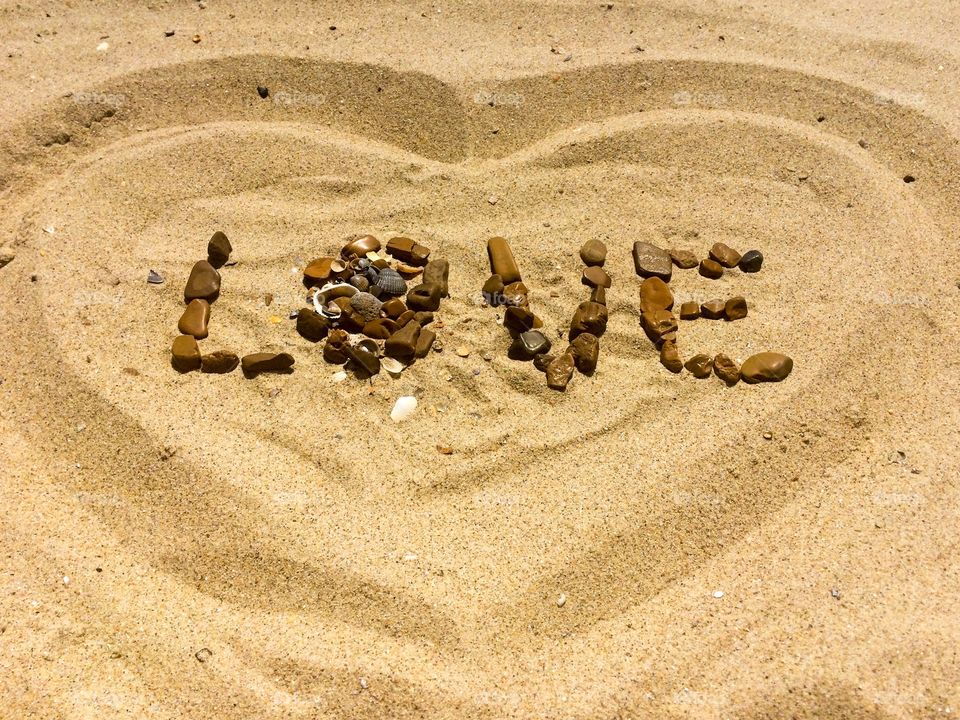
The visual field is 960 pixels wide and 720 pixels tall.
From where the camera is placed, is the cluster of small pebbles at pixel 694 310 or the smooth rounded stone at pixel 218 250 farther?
the smooth rounded stone at pixel 218 250

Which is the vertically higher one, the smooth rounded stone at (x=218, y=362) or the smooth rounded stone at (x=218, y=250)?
the smooth rounded stone at (x=218, y=250)

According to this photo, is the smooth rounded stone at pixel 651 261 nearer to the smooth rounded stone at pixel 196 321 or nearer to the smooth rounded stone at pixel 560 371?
the smooth rounded stone at pixel 560 371

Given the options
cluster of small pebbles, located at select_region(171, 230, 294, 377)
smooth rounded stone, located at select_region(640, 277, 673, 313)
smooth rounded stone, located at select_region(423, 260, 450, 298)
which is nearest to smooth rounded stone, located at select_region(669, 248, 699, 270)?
smooth rounded stone, located at select_region(640, 277, 673, 313)

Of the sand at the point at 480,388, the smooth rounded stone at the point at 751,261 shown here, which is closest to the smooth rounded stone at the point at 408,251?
the sand at the point at 480,388

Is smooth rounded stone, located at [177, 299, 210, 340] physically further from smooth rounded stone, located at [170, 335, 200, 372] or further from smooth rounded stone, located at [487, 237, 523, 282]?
smooth rounded stone, located at [487, 237, 523, 282]

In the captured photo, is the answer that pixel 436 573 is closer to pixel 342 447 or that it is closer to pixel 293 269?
pixel 342 447

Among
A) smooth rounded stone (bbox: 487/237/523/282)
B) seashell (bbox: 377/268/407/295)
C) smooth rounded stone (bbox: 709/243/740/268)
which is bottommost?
seashell (bbox: 377/268/407/295)
